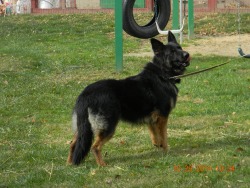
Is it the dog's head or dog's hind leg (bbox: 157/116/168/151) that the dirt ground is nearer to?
the dog's head

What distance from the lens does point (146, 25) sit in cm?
1334

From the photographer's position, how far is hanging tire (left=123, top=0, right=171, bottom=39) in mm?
13070

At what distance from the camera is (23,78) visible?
13.7 metres

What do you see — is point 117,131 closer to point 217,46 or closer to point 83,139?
point 83,139

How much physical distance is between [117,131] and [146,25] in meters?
4.76

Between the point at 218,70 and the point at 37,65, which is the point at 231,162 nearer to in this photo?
the point at 218,70

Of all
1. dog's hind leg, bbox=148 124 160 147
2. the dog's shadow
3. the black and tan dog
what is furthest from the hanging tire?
dog's hind leg, bbox=148 124 160 147

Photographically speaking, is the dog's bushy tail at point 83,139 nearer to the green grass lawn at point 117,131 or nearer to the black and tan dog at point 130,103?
the black and tan dog at point 130,103

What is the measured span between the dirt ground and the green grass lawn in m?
0.97

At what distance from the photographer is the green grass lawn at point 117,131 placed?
658cm

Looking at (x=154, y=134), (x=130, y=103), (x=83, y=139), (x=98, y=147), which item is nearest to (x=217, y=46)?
(x=154, y=134)

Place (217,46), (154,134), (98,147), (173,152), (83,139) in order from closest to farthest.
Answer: (83,139) < (98,147) < (173,152) < (154,134) < (217,46)

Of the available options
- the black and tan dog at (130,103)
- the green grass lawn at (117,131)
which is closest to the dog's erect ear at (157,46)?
the black and tan dog at (130,103)

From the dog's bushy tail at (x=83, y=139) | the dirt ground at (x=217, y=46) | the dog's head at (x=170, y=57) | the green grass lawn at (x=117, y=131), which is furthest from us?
the dirt ground at (x=217, y=46)
